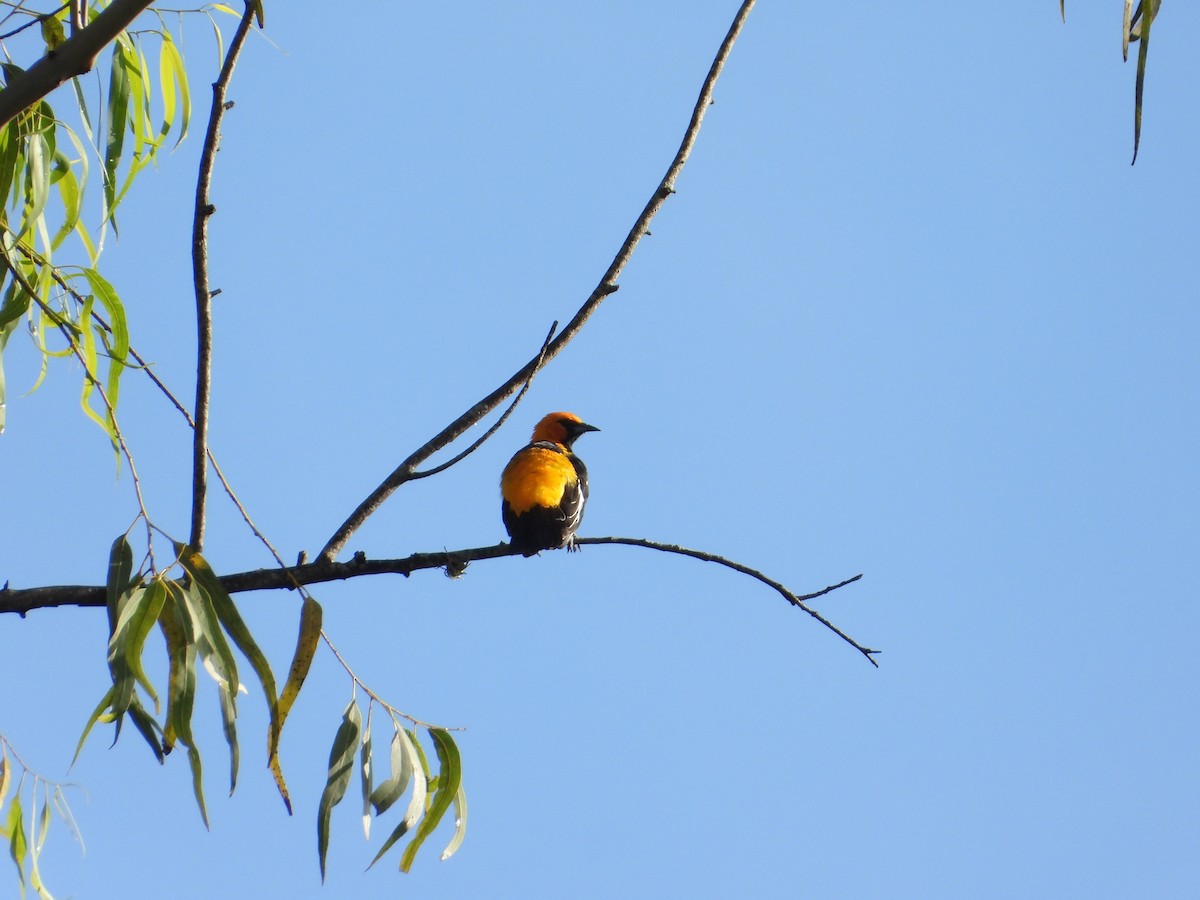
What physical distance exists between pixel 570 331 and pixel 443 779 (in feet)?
4.11

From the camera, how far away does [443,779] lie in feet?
11.7

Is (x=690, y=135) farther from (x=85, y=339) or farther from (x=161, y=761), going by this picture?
(x=161, y=761)

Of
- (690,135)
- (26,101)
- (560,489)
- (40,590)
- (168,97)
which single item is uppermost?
(560,489)

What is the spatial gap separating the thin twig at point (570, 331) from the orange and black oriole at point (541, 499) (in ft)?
7.83

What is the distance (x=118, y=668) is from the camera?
2.96 m

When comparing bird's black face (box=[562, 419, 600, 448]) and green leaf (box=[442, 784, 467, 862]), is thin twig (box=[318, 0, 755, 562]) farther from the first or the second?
bird's black face (box=[562, 419, 600, 448])

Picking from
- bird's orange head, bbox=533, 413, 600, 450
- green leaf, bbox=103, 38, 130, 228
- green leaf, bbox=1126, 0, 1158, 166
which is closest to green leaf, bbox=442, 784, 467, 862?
green leaf, bbox=103, 38, 130, 228

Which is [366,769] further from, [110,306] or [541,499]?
[541,499]

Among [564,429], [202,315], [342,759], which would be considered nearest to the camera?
[202,315]

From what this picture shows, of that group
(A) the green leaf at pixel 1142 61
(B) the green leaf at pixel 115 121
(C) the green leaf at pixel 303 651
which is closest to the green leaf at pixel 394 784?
(C) the green leaf at pixel 303 651

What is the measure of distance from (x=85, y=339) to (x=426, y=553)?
1.08m

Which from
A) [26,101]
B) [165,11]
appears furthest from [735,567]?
[165,11]

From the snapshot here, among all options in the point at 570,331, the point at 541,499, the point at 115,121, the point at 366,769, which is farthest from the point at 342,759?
the point at 541,499

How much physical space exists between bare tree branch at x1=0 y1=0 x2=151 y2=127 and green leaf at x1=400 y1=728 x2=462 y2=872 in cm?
194
